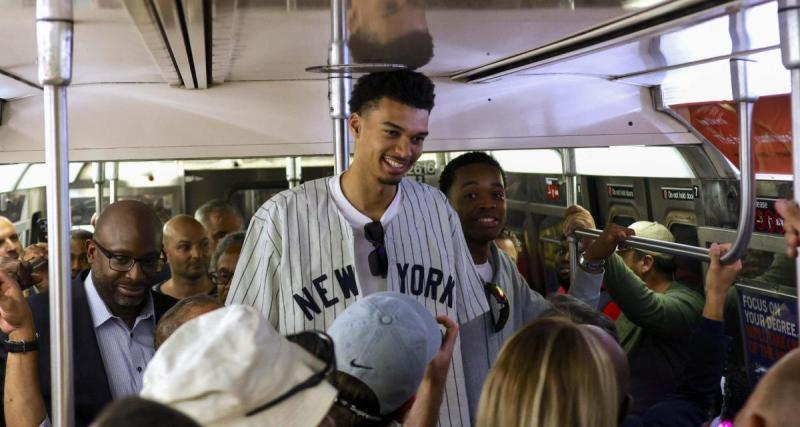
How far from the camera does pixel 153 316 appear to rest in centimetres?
348

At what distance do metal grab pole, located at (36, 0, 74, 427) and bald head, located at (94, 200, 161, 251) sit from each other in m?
1.27

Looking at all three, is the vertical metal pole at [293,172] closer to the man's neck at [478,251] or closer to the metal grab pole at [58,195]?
the man's neck at [478,251]

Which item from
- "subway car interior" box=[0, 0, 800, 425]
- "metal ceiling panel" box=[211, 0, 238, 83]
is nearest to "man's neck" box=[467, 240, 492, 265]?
"subway car interior" box=[0, 0, 800, 425]

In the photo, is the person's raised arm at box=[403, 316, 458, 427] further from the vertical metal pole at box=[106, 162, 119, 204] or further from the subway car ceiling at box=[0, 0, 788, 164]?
the vertical metal pole at box=[106, 162, 119, 204]

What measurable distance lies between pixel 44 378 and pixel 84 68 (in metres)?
1.65

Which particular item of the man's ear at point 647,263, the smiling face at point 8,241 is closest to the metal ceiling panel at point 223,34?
the smiling face at point 8,241

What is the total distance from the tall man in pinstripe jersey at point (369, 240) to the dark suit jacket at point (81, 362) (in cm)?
58

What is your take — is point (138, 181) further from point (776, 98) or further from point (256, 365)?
point (256, 365)

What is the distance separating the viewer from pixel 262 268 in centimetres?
286

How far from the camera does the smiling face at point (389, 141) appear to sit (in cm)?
302

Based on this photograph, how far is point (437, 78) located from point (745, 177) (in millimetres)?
1812

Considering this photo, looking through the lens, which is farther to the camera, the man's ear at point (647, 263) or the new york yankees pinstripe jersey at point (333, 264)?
the man's ear at point (647, 263)

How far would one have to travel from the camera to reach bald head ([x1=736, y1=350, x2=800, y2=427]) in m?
1.66

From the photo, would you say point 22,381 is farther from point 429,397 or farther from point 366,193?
point 429,397
